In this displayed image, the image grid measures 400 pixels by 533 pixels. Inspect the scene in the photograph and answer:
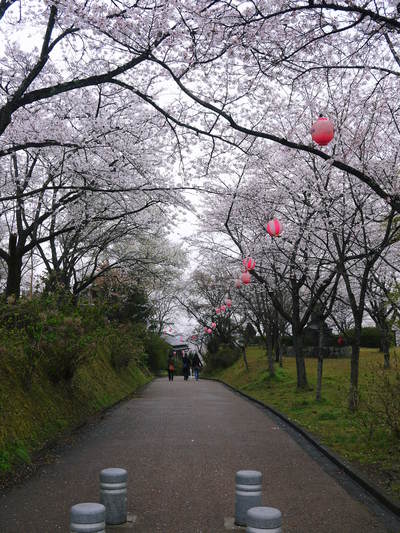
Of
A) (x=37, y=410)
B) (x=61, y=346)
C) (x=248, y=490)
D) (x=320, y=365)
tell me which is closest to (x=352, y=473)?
(x=248, y=490)

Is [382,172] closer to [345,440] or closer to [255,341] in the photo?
[345,440]

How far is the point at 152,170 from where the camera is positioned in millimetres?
13602

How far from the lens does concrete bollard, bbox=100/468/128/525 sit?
4.72 m

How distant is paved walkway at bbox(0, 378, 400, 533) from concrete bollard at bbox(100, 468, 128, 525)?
0.24m

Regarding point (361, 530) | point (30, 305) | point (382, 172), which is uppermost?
point (382, 172)

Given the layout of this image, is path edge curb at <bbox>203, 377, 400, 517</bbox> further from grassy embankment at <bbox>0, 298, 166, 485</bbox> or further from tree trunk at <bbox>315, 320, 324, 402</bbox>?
grassy embankment at <bbox>0, 298, 166, 485</bbox>

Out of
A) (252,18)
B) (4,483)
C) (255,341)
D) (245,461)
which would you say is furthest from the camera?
(255,341)

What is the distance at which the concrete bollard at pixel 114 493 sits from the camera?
15.5 feet

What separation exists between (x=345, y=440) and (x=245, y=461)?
2364mm

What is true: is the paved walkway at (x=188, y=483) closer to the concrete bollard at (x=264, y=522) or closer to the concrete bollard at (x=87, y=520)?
the concrete bollard at (x=87, y=520)

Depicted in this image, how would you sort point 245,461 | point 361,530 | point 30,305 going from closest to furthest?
point 361,530
point 245,461
point 30,305

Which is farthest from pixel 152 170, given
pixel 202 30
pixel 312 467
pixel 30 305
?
pixel 312 467

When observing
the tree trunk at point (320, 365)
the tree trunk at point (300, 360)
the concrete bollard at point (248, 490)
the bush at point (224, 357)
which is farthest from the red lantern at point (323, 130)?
the bush at point (224, 357)

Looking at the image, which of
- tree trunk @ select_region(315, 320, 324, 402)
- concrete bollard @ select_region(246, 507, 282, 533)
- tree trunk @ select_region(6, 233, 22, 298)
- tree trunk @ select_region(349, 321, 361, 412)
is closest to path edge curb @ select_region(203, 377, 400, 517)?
tree trunk @ select_region(349, 321, 361, 412)
